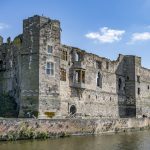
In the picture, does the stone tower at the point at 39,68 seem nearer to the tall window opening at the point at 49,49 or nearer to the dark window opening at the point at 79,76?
the tall window opening at the point at 49,49

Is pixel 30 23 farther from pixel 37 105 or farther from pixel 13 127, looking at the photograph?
pixel 13 127

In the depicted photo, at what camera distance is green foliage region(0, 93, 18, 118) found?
40688 millimetres

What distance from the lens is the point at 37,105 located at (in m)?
38.5

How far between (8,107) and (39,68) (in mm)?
6078

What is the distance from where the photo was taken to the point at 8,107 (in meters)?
41.5

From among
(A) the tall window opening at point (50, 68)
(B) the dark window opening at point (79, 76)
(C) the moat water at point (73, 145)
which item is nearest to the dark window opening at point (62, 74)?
(B) the dark window opening at point (79, 76)

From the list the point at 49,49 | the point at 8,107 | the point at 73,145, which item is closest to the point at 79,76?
the point at 49,49

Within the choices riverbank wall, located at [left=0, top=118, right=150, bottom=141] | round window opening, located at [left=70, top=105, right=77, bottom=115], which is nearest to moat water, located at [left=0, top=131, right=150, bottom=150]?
riverbank wall, located at [left=0, top=118, right=150, bottom=141]

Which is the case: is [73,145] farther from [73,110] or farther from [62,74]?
[73,110]

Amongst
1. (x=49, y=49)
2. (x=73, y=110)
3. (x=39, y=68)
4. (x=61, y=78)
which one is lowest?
(x=73, y=110)

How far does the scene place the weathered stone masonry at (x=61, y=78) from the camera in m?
39.3

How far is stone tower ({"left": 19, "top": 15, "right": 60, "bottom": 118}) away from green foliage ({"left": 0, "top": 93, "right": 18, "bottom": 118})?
2008 millimetres

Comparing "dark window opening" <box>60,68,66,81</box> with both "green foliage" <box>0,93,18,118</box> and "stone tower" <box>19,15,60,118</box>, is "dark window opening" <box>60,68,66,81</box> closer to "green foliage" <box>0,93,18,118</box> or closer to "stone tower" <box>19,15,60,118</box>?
"stone tower" <box>19,15,60,118</box>

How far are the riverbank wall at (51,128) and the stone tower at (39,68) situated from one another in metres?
4.05
